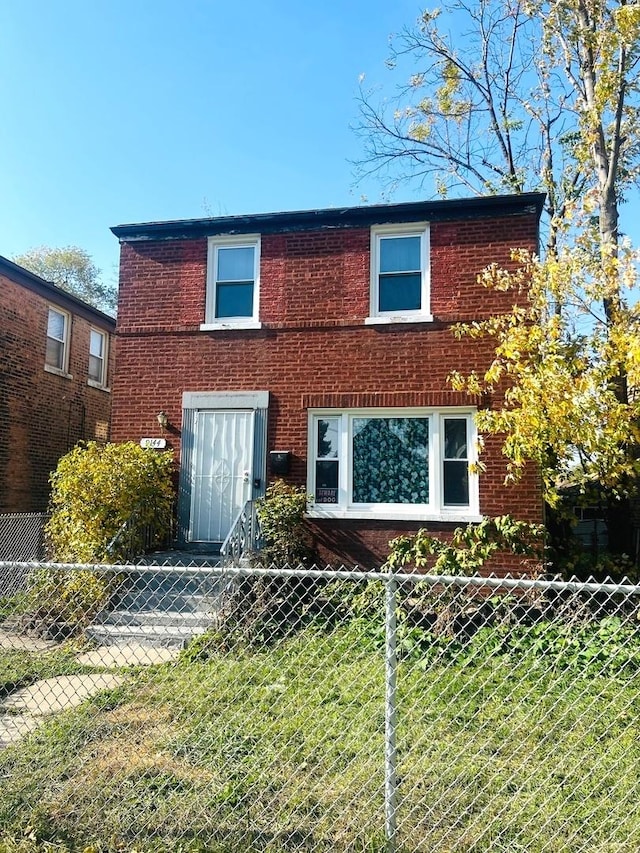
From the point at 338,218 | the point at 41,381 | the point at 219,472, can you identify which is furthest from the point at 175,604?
the point at 41,381

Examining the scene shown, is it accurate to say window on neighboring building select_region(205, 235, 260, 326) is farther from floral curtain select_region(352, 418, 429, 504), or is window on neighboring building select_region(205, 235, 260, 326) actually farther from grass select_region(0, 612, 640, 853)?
grass select_region(0, 612, 640, 853)

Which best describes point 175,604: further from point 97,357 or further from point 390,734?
point 97,357

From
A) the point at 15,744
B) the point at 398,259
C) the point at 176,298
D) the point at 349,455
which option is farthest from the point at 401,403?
the point at 15,744

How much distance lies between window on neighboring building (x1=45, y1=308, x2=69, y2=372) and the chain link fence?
9.21 m

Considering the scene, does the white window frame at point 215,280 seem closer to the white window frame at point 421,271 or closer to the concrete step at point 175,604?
the white window frame at point 421,271

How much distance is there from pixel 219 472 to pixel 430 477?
3.51 metres

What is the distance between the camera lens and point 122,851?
10.5 ft

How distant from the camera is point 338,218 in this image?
10.1 m

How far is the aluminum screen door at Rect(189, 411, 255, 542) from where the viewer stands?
991 cm

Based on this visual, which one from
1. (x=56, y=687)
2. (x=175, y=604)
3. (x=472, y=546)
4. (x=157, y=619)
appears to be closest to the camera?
(x=56, y=687)

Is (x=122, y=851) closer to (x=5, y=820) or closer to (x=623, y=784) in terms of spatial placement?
(x=5, y=820)

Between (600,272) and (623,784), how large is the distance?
20.7 ft

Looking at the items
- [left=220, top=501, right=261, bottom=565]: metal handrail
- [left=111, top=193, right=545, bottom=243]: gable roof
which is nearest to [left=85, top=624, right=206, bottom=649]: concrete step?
[left=220, top=501, right=261, bottom=565]: metal handrail

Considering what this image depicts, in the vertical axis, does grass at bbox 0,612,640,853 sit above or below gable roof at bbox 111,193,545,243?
below
